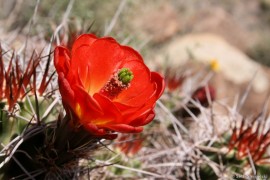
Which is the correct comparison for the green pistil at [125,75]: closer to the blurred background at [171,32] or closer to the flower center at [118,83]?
the flower center at [118,83]

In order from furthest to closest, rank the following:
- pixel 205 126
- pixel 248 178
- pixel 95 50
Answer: pixel 205 126
pixel 248 178
pixel 95 50

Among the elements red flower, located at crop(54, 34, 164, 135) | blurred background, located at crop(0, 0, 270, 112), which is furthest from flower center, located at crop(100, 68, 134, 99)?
blurred background, located at crop(0, 0, 270, 112)

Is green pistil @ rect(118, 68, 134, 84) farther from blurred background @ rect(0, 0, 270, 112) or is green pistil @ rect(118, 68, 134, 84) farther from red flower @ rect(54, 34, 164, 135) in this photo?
blurred background @ rect(0, 0, 270, 112)

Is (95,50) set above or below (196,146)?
above

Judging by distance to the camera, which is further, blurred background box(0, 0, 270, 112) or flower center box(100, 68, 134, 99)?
blurred background box(0, 0, 270, 112)

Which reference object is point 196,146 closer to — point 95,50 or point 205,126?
point 205,126

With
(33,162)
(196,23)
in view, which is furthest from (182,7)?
(33,162)

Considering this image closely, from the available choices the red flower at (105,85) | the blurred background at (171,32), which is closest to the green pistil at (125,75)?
the red flower at (105,85)
